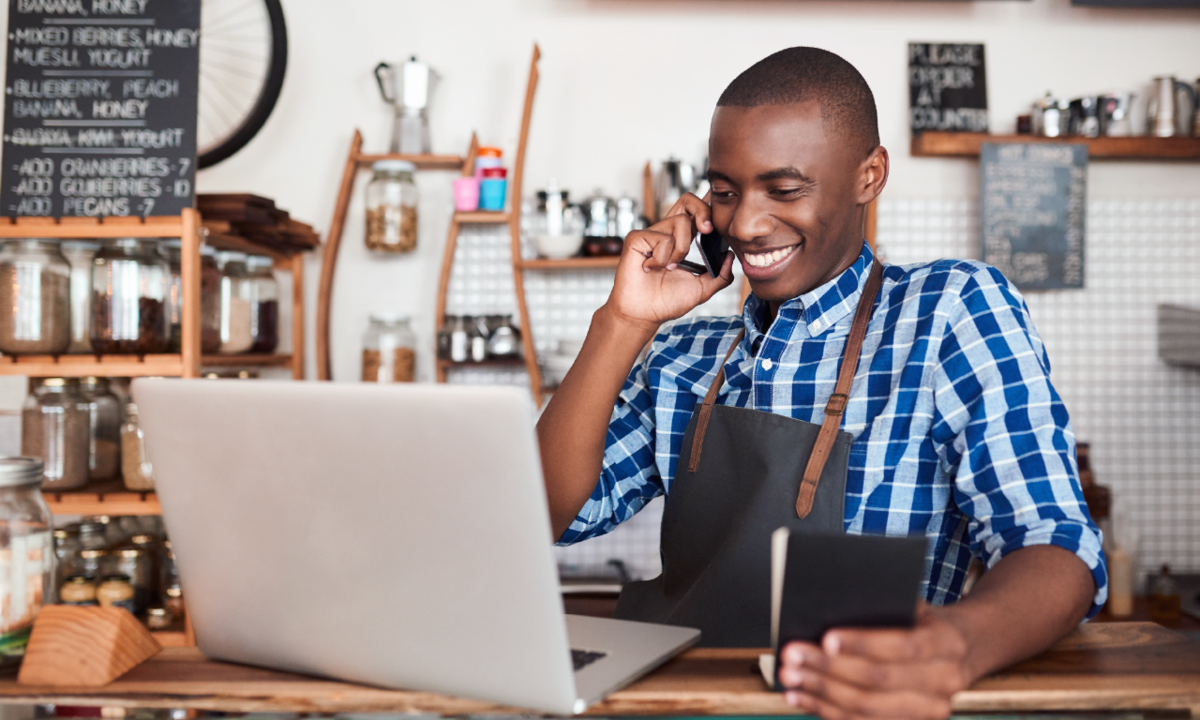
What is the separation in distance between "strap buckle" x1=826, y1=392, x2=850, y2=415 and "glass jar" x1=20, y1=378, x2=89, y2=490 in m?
1.69

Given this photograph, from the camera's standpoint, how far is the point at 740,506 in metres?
1.05

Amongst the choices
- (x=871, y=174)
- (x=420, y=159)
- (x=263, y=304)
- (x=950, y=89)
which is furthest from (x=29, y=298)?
(x=950, y=89)

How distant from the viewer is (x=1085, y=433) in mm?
2695

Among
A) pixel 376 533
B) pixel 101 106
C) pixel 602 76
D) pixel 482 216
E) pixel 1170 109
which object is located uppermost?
pixel 602 76

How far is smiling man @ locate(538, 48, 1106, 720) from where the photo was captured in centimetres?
92

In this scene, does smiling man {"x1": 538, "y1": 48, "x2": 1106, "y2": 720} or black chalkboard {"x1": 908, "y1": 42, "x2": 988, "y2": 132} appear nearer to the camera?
smiling man {"x1": 538, "y1": 48, "x2": 1106, "y2": 720}

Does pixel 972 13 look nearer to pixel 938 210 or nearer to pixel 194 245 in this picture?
pixel 938 210

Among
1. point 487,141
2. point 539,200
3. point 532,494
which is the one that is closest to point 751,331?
point 532,494

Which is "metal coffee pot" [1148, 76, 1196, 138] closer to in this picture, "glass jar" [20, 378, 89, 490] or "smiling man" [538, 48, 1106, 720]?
"smiling man" [538, 48, 1106, 720]

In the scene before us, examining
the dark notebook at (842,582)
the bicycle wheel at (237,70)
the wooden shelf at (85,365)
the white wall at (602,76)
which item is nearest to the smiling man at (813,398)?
the dark notebook at (842,582)

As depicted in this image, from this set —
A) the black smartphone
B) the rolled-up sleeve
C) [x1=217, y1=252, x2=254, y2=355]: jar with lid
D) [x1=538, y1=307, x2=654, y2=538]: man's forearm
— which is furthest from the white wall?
the rolled-up sleeve

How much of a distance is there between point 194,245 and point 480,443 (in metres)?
1.58

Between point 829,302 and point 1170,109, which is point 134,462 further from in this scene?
point 1170,109

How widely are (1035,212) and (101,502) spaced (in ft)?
8.74
